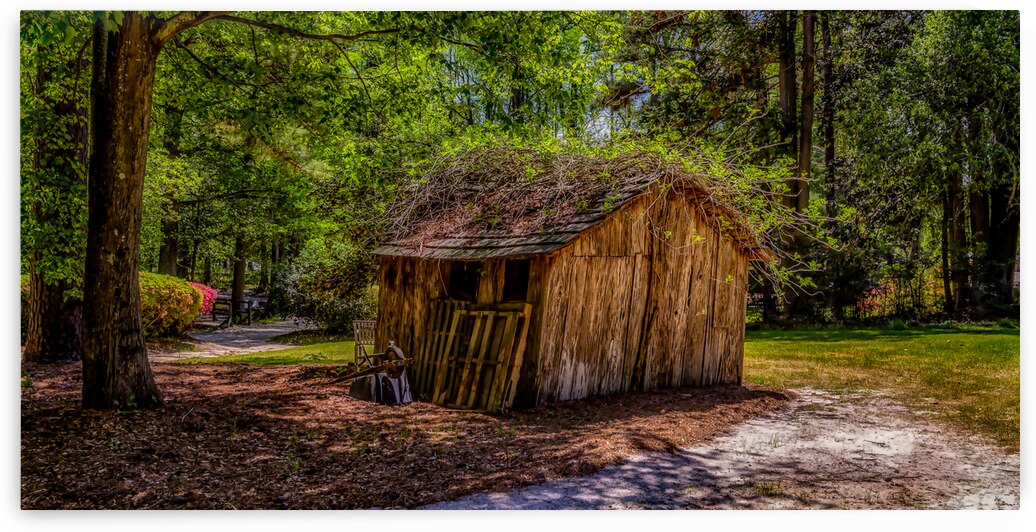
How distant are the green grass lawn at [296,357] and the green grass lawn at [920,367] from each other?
6754 mm

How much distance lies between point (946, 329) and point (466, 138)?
6821 millimetres

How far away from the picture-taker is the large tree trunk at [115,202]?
6.75 m

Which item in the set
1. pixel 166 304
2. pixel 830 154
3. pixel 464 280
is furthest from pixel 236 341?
pixel 830 154

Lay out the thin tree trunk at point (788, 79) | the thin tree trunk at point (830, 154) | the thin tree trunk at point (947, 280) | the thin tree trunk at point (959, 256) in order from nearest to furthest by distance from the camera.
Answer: the thin tree trunk at point (959, 256), the thin tree trunk at point (947, 280), the thin tree trunk at point (830, 154), the thin tree trunk at point (788, 79)

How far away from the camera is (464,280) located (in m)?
9.39

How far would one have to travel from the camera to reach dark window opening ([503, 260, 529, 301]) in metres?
8.44

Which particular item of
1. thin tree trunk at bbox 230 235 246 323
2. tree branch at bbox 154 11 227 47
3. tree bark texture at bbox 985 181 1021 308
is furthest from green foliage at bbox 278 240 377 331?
tree bark texture at bbox 985 181 1021 308

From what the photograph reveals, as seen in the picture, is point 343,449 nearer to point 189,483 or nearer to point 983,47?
point 189,483

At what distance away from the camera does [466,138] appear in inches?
386

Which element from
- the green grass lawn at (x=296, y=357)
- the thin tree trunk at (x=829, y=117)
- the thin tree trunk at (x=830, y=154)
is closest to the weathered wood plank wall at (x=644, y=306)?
the thin tree trunk at (x=830, y=154)

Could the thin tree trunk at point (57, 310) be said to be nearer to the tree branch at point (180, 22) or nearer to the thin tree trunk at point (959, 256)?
the tree branch at point (180, 22)

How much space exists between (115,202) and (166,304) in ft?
29.6

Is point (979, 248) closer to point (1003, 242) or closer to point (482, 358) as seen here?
point (1003, 242)

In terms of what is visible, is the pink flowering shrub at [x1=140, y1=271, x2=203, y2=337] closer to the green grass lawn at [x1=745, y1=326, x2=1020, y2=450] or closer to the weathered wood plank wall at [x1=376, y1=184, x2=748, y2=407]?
the weathered wood plank wall at [x1=376, y1=184, x2=748, y2=407]
